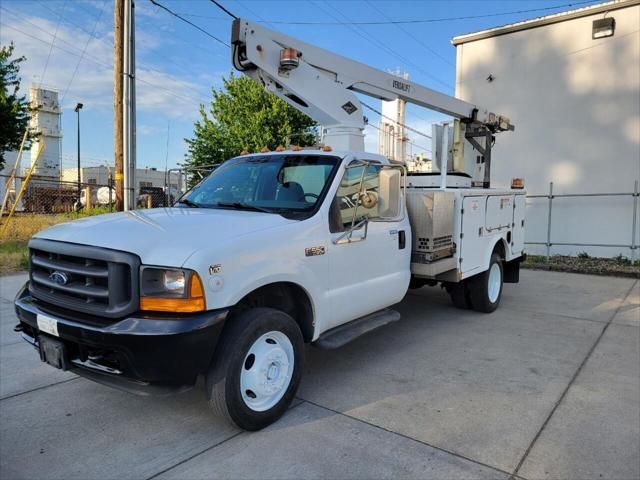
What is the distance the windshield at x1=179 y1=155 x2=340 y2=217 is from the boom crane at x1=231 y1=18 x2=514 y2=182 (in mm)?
1314

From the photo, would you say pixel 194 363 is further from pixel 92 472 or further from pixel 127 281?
pixel 92 472

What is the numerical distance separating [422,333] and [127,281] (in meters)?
3.99

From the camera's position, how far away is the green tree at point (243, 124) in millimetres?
23172

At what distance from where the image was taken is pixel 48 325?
314 cm

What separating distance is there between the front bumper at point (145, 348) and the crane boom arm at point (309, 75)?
3.42 m

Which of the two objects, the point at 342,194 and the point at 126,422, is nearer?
the point at 126,422

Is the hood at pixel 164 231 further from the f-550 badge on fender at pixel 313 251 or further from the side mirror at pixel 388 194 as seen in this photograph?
the side mirror at pixel 388 194

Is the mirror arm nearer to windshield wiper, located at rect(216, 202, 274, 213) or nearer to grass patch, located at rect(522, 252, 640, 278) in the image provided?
windshield wiper, located at rect(216, 202, 274, 213)

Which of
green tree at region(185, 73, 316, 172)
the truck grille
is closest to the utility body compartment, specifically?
the truck grille

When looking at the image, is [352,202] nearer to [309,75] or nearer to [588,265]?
[309,75]

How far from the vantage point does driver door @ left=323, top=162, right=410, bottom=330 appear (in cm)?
403

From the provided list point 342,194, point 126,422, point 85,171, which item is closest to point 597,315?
point 342,194

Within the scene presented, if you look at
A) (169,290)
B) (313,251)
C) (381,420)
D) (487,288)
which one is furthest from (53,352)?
(487,288)

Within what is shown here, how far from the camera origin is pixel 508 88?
44.6ft
